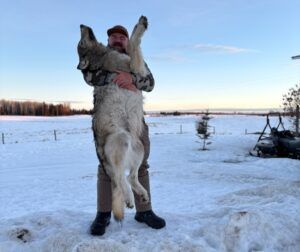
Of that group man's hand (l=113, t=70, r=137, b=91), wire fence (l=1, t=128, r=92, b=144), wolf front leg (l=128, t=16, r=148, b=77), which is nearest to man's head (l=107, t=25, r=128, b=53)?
wolf front leg (l=128, t=16, r=148, b=77)

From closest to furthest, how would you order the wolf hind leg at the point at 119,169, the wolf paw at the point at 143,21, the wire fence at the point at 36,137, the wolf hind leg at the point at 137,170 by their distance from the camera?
the wolf hind leg at the point at 119,169, the wolf paw at the point at 143,21, the wolf hind leg at the point at 137,170, the wire fence at the point at 36,137

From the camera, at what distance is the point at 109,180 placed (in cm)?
402

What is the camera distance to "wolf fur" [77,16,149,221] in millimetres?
3465

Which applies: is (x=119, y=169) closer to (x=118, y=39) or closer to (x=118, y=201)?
(x=118, y=201)

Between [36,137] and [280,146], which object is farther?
[36,137]

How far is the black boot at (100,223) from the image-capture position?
3855 millimetres

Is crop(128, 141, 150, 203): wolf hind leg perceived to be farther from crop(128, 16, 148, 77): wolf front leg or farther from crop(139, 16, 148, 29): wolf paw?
crop(139, 16, 148, 29): wolf paw

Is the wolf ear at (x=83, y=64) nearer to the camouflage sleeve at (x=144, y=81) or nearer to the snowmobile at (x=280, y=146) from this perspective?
the camouflage sleeve at (x=144, y=81)

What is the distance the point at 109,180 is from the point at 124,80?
108 centimetres

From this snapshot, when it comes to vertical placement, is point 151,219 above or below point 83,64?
below

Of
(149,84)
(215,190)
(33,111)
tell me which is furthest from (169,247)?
(33,111)

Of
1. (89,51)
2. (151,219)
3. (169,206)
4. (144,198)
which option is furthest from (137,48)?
(169,206)

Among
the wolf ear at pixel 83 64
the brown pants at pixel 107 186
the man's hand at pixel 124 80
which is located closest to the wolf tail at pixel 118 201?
the brown pants at pixel 107 186

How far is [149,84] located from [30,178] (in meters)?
8.71
